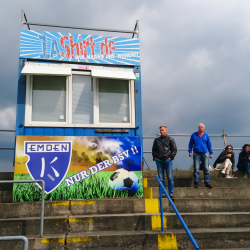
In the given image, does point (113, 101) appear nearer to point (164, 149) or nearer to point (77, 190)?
point (164, 149)

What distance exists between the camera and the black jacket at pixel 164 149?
263 inches

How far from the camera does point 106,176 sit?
21.4 ft

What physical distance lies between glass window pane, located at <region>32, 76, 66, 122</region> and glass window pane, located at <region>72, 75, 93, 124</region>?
0.28 meters

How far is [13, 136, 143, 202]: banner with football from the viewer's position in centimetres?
618

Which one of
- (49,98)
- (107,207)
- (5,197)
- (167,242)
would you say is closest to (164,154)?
(107,207)

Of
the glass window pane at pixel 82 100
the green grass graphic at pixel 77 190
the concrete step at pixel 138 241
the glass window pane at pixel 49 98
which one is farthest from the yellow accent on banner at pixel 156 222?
the glass window pane at pixel 49 98

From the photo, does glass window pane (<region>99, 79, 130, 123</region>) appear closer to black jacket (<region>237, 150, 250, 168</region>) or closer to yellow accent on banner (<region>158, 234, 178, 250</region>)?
yellow accent on banner (<region>158, 234, 178, 250</region>)

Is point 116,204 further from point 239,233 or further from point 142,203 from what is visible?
point 239,233

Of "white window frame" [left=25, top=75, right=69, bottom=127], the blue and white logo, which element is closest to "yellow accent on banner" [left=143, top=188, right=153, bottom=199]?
the blue and white logo

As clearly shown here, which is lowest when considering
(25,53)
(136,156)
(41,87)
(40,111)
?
(136,156)

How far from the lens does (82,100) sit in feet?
23.1

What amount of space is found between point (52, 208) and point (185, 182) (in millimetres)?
3753

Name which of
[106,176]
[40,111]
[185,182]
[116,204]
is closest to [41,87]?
[40,111]

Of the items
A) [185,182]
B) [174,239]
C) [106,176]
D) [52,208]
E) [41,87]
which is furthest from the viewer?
[185,182]
